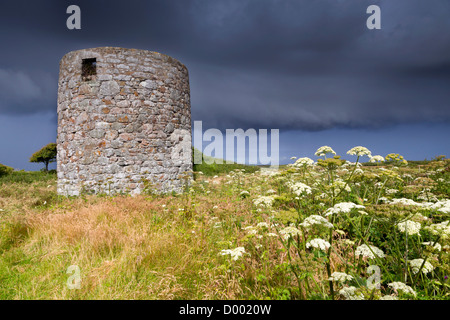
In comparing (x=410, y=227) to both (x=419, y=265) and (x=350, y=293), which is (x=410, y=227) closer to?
(x=419, y=265)

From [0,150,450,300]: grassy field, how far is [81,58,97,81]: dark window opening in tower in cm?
580

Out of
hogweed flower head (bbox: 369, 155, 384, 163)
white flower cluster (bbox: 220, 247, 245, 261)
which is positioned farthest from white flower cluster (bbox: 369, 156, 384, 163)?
white flower cluster (bbox: 220, 247, 245, 261)

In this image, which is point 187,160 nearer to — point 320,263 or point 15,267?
point 15,267

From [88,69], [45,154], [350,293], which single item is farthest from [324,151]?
[45,154]

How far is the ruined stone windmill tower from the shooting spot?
29.9 feet

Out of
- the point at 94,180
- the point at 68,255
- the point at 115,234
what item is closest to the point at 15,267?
the point at 68,255

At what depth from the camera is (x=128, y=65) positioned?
9430 mm

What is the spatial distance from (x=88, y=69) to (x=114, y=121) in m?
2.43

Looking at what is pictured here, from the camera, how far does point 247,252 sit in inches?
139

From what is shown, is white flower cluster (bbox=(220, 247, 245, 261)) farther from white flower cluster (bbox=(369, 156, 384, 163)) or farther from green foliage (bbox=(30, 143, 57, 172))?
green foliage (bbox=(30, 143, 57, 172))

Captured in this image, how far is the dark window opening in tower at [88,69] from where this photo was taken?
30.9ft

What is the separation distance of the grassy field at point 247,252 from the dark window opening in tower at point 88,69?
19.0 feet

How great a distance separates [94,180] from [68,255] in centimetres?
577

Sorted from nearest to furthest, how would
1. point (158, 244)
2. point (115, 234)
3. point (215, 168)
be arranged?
1. point (158, 244)
2. point (115, 234)
3. point (215, 168)
